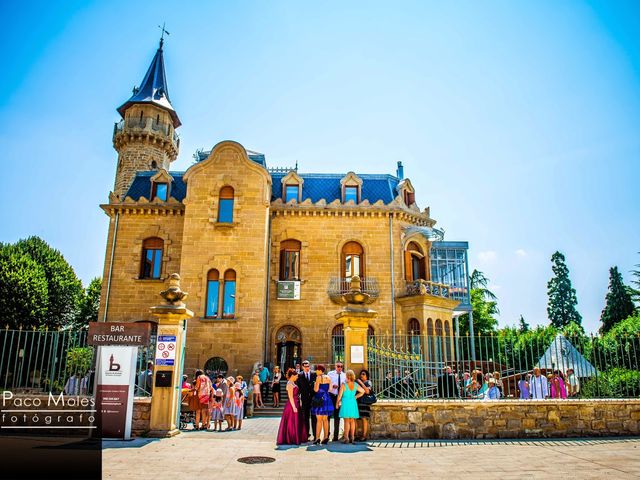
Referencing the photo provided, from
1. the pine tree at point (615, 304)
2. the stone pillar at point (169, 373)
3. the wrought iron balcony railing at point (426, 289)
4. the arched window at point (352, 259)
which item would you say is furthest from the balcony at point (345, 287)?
the pine tree at point (615, 304)

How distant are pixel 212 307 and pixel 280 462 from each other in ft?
47.3

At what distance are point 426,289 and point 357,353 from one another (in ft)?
40.3

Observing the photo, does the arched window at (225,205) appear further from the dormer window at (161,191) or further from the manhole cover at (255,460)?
the manhole cover at (255,460)

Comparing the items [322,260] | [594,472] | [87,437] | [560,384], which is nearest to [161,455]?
[87,437]

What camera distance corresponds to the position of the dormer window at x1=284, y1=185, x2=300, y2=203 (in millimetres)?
25000

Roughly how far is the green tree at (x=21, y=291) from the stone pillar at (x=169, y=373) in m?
23.6

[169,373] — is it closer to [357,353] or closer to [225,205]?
[357,353]

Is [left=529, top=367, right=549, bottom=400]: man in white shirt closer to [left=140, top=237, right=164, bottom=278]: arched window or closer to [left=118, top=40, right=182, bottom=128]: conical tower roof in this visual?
[left=140, top=237, right=164, bottom=278]: arched window

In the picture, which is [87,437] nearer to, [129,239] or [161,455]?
[161,455]

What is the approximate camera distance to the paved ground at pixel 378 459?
726 cm

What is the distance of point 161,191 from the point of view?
25078mm

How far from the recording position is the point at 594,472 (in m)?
7.45

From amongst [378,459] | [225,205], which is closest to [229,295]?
[225,205]

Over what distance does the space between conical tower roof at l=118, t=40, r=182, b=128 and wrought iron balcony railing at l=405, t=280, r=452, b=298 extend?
2011 centimetres
